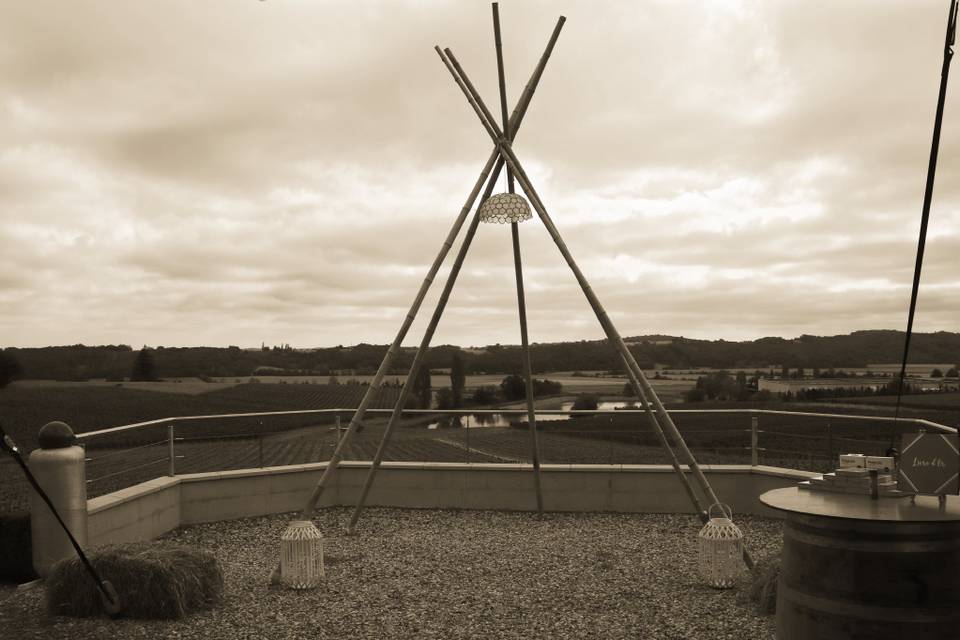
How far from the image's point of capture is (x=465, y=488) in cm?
938

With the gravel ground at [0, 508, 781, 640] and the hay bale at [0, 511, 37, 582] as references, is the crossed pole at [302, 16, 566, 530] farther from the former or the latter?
the hay bale at [0, 511, 37, 582]

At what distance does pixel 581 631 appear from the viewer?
5203 mm

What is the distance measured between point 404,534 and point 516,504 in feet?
5.35

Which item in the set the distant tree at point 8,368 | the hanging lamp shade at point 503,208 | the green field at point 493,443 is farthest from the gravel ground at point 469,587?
the distant tree at point 8,368

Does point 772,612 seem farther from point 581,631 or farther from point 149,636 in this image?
point 149,636

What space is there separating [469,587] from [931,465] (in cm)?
361

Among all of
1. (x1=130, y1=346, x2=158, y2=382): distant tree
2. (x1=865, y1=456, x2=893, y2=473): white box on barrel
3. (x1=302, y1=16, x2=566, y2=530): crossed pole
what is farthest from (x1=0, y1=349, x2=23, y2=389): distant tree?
(x1=865, y1=456, x2=893, y2=473): white box on barrel

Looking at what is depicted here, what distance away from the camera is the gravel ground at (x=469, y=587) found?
205 inches

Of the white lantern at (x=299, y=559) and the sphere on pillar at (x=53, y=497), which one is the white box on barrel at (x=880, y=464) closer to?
the white lantern at (x=299, y=559)

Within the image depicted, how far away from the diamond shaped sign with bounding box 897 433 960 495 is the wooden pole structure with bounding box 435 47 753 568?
2883mm

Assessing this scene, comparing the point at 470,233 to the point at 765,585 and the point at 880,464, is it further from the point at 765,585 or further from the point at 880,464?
the point at 880,464

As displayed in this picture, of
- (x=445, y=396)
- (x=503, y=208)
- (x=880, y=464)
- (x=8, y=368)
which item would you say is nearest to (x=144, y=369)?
(x=8, y=368)

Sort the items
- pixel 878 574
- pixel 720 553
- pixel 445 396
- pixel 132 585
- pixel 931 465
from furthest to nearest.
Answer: pixel 445 396
pixel 720 553
pixel 132 585
pixel 931 465
pixel 878 574

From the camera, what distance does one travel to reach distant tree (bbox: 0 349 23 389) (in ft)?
73.1
